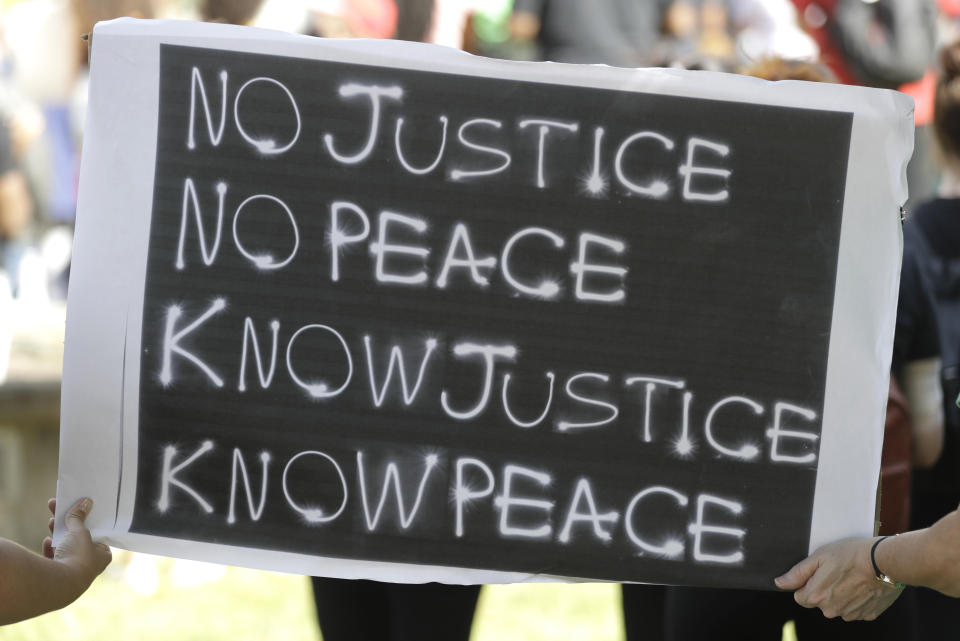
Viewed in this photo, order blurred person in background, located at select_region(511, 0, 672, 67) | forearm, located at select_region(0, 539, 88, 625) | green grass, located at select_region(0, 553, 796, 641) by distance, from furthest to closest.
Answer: blurred person in background, located at select_region(511, 0, 672, 67) < green grass, located at select_region(0, 553, 796, 641) < forearm, located at select_region(0, 539, 88, 625)

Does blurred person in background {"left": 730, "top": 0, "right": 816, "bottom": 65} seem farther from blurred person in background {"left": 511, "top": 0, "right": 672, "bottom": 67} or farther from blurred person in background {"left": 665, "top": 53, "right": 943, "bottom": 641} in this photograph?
blurred person in background {"left": 665, "top": 53, "right": 943, "bottom": 641}

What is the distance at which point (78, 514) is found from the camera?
64.9 inches

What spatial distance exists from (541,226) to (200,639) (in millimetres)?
1954

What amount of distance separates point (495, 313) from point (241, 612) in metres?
1.94

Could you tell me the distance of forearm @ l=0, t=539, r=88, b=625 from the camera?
1417 millimetres

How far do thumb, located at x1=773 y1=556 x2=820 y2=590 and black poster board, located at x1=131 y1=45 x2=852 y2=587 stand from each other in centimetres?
2

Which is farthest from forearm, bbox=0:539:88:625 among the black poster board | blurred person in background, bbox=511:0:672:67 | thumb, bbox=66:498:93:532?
blurred person in background, bbox=511:0:672:67

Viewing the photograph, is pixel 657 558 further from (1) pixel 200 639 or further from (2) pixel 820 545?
(1) pixel 200 639

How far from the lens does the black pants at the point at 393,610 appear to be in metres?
1.81

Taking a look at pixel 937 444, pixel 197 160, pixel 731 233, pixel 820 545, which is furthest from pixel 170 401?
pixel 937 444

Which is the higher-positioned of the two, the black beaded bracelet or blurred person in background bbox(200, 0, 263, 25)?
blurred person in background bbox(200, 0, 263, 25)

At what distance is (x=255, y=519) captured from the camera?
167cm

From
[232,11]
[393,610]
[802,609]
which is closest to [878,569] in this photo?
[802,609]

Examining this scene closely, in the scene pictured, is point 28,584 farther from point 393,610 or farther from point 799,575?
point 799,575
